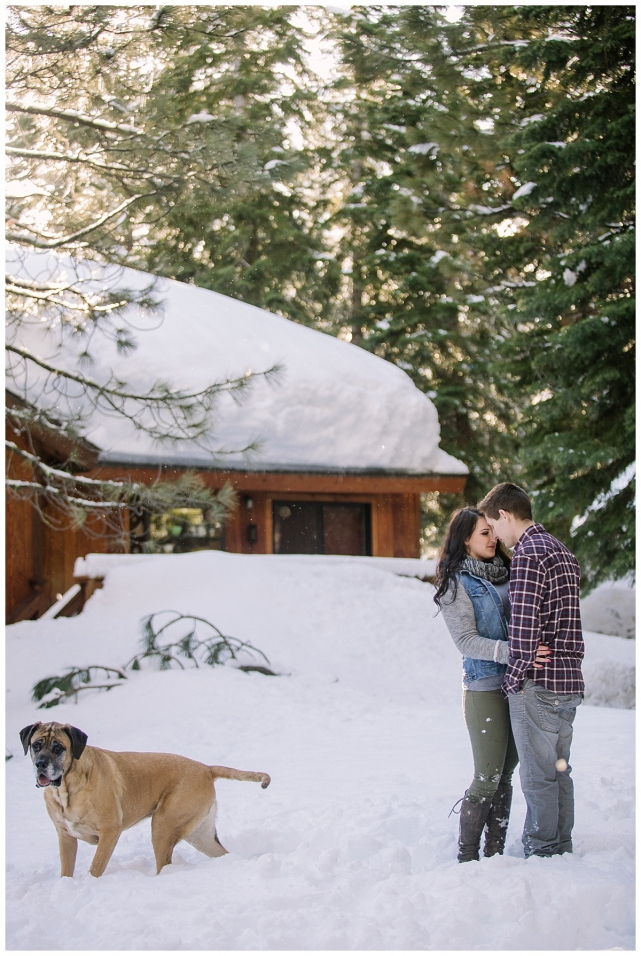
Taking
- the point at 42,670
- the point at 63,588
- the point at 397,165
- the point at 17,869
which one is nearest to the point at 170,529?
the point at 63,588

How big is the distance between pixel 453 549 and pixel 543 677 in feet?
1.78

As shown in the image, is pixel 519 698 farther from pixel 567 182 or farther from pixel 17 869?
pixel 567 182

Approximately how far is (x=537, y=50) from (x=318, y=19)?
180 cm

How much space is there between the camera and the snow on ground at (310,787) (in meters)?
2.64

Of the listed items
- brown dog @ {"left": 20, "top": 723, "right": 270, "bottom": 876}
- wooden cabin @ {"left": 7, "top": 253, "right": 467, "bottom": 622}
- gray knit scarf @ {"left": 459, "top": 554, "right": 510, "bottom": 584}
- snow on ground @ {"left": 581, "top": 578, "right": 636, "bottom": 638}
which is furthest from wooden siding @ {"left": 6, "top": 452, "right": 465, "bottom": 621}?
gray knit scarf @ {"left": 459, "top": 554, "right": 510, "bottom": 584}

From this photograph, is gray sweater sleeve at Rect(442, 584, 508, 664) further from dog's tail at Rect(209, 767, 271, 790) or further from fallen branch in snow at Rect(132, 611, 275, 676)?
fallen branch in snow at Rect(132, 611, 275, 676)

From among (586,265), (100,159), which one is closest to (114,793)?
(100,159)

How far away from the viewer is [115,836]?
10.0ft

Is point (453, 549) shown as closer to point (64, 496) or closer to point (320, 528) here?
point (64, 496)

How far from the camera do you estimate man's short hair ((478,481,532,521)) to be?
3134 mm

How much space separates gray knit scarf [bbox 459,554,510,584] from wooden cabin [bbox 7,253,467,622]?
6594 millimetres

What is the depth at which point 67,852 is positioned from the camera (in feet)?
10.2

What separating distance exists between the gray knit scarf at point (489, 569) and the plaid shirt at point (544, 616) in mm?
193

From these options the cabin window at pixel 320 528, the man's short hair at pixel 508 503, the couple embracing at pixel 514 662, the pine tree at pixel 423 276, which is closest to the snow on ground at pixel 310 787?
the couple embracing at pixel 514 662
